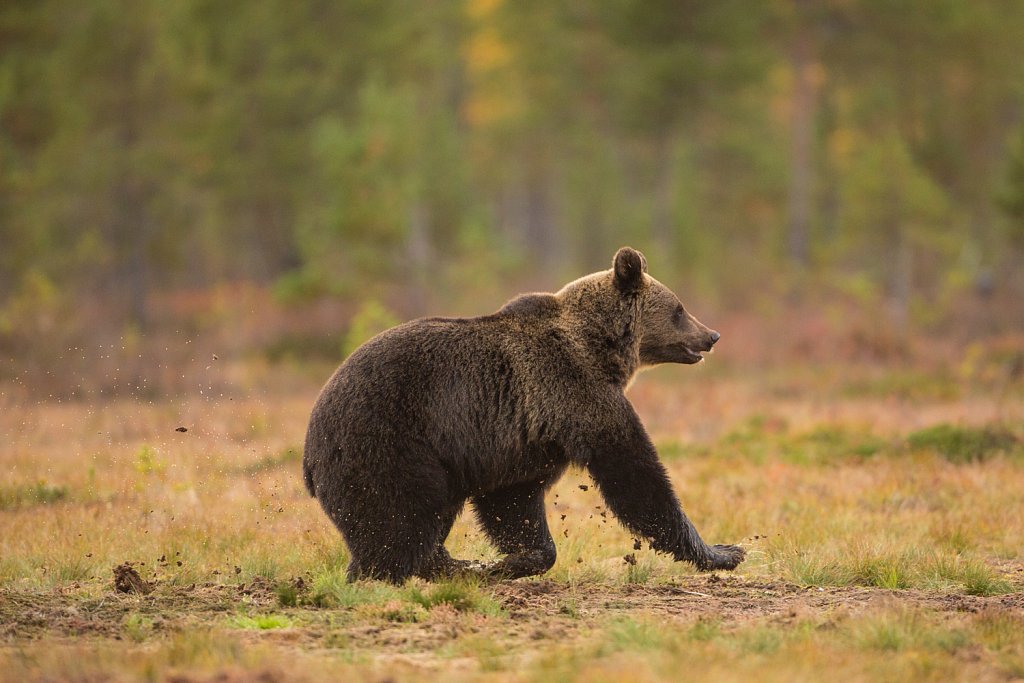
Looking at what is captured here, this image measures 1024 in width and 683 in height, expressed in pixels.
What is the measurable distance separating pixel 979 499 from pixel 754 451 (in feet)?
11.5

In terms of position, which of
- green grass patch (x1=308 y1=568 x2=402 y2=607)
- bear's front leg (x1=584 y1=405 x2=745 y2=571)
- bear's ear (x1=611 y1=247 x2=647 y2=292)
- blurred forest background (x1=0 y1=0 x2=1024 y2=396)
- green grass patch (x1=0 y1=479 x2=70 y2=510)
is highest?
blurred forest background (x1=0 y1=0 x2=1024 y2=396)

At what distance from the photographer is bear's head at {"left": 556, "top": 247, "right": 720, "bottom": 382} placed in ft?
25.4

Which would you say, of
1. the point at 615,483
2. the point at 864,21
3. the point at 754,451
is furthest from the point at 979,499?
the point at 864,21

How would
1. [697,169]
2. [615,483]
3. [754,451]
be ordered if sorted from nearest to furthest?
[615,483] < [754,451] < [697,169]

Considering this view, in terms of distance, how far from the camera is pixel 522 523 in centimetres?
785

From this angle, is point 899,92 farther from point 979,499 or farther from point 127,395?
point 979,499

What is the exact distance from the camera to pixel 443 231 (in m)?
37.4

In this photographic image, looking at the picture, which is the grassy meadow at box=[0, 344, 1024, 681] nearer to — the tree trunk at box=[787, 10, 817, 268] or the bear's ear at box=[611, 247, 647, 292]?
the bear's ear at box=[611, 247, 647, 292]

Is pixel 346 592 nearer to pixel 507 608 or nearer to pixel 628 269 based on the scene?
pixel 507 608

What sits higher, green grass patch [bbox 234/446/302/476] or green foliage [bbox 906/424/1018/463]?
green grass patch [bbox 234/446/302/476]

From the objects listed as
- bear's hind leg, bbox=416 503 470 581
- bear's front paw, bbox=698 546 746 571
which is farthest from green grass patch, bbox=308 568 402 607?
bear's front paw, bbox=698 546 746 571

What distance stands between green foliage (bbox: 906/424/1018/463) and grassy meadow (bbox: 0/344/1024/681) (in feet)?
0.10

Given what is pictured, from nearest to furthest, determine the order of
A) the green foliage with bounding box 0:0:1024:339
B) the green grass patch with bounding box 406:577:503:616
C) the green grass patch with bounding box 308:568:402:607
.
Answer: the green grass patch with bounding box 406:577:503:616 < the green grass patch with bounding box 308:568:402:607 < the green foliage with bounding box 0:0:1024:339

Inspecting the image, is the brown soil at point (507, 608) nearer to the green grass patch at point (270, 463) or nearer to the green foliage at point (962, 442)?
the green grass patch at point (270, 463)
